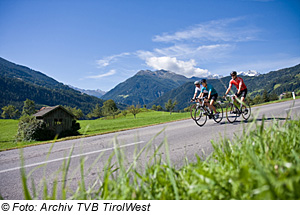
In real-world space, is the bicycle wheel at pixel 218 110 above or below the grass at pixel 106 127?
above

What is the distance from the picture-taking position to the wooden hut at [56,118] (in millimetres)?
14148

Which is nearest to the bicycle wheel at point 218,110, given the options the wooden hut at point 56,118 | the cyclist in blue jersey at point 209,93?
the cyclist in blue jersey at point 209,93

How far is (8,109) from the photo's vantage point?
4186 inches

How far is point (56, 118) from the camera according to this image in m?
15.2

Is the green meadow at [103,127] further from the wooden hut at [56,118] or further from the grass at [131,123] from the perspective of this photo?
the wooden hut at [56,118]

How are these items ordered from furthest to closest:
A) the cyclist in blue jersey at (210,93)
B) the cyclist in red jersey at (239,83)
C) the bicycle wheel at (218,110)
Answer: the bicycle wheel at (218,110), the cyclist in blue jersey at (210,93), the cyclist in red jersey at (239,83)

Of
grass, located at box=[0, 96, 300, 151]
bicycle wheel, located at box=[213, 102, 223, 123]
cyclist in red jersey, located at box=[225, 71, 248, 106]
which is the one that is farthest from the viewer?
grass, located at box=[0, 96, 300, 151]

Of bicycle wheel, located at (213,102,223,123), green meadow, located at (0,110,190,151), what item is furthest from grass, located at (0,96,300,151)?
bicycle wheel, located at (213,102,223,123)

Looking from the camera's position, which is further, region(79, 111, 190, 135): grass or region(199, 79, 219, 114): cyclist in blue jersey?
region(79, 111, 190, 135): grass

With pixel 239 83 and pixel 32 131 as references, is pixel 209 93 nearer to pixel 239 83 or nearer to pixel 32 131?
pixel 239 83

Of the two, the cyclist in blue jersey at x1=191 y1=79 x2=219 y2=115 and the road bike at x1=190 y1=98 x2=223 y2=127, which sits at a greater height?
the cyclist in blue jersey at x1=191 y1=79 x2=219 y2=115

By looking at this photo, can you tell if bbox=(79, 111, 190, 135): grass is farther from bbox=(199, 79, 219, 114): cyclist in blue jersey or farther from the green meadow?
bbox=(199, 79, 219, 114): cyclist in blue jersey

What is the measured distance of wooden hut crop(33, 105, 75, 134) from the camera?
46.4 ft

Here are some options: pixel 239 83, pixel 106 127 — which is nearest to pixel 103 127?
pixel 106 127
